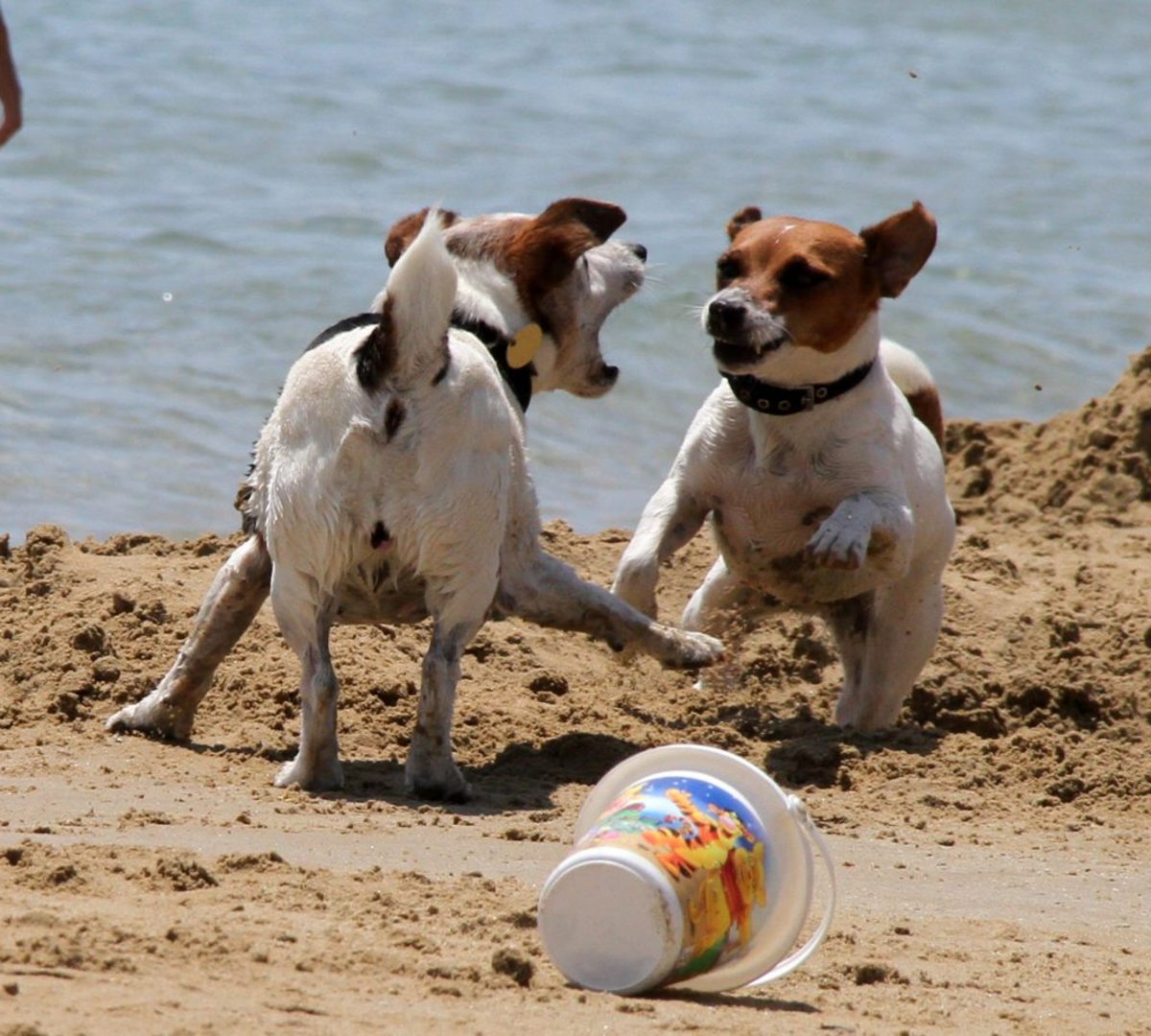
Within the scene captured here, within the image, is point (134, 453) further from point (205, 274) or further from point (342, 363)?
point (342, 363)

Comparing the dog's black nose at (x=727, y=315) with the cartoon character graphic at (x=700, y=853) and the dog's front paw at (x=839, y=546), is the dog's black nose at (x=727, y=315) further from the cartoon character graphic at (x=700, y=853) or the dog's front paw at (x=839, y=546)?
the cartoon character graphic at (x=700, y=853)

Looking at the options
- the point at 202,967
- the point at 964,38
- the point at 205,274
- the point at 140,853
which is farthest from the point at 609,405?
the point at 964,38

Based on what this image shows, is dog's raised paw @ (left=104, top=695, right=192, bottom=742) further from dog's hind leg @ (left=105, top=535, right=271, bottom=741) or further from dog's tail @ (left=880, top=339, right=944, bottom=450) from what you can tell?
dog's tail @ (left=880, top=339, right=944, bottom=450)

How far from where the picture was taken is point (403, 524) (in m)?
4.96

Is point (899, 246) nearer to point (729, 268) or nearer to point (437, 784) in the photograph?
point (729, 268)

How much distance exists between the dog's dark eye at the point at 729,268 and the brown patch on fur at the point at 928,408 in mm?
1345

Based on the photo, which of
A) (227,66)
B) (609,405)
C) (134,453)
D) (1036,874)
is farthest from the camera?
(227,66)

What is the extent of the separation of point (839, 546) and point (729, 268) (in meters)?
0.92

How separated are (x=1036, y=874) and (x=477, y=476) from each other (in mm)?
1701

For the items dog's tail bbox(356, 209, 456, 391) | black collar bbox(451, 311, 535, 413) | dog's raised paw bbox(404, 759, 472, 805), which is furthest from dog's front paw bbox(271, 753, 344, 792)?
black collar bbox(451, 311, 535, 413)

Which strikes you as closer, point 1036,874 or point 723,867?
point 723,867

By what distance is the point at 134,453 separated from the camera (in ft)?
28.6

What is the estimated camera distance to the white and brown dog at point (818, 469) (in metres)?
5.75

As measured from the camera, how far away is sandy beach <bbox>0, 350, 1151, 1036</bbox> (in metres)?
3.34
